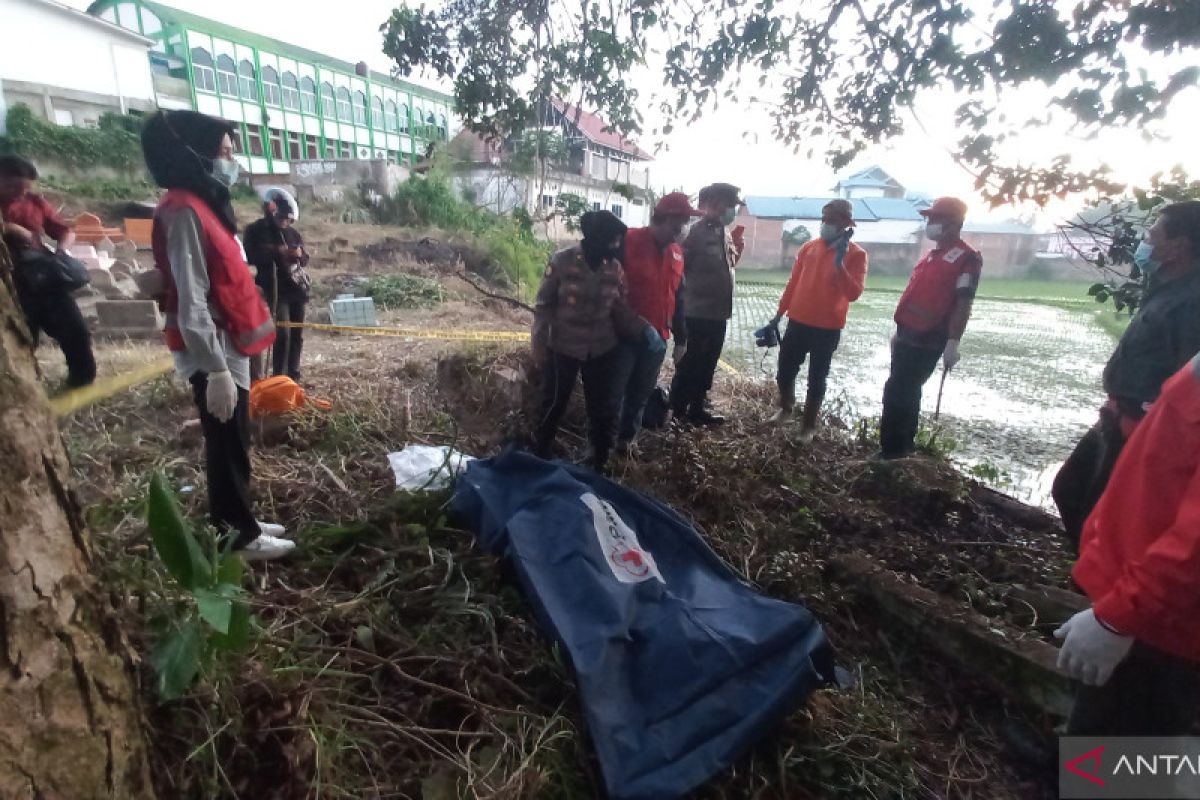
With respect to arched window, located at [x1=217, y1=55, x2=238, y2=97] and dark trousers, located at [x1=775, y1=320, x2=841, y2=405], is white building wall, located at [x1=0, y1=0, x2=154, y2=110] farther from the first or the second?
dark trousers, located at [x1=775, y1=320, x2=841, y2=405]

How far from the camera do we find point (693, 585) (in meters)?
2.10

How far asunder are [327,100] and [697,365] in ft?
92.8

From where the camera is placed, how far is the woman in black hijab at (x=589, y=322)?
130 inches

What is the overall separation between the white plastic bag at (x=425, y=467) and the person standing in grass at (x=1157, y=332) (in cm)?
281

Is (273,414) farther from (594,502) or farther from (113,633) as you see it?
(113,633)

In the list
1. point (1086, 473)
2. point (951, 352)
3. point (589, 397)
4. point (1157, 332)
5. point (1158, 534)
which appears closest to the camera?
point (1158, 534)

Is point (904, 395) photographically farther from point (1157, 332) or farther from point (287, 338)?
point (287, 338)

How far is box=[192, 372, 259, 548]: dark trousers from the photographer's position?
217cm

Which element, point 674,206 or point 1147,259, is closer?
point 1147,259

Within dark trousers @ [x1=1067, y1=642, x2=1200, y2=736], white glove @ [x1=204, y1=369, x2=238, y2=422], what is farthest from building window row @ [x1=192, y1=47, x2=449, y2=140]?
dark trousers @ [x1=1067, y1=642, x2=1200, y2=736]

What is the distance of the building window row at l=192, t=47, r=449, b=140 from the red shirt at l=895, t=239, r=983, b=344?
24.4 m

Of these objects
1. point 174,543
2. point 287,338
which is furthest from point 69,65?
point 174,543

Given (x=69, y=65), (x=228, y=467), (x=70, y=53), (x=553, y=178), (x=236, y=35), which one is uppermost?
(x=236, y=35)

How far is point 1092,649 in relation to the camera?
1360mm
